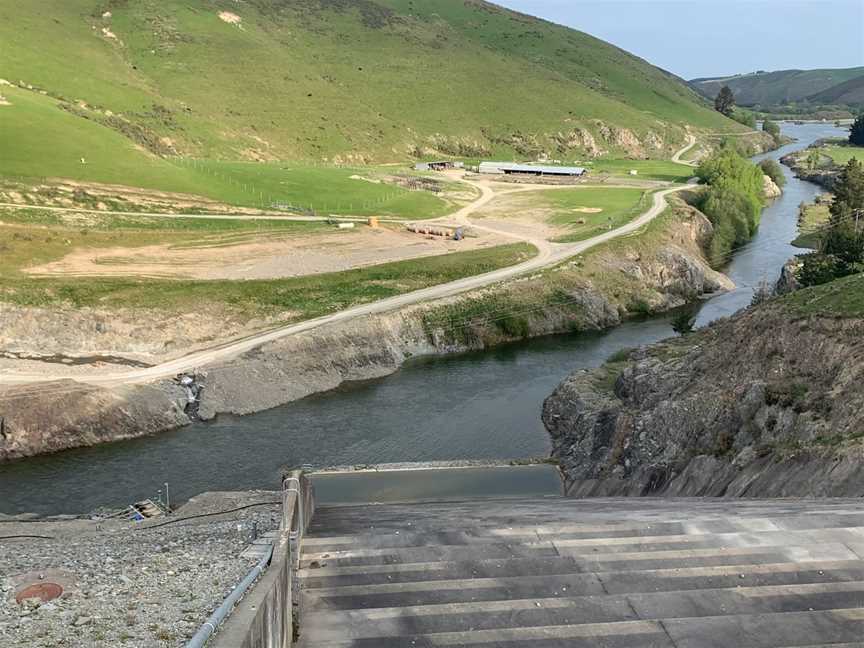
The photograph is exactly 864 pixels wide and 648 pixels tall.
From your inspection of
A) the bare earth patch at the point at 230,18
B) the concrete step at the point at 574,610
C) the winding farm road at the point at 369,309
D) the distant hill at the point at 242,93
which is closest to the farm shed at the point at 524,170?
the distant hill at the point at 242,93

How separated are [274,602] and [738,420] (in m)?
25.6

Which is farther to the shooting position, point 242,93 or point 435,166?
point 242,93

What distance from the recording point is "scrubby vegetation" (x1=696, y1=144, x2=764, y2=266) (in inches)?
4134

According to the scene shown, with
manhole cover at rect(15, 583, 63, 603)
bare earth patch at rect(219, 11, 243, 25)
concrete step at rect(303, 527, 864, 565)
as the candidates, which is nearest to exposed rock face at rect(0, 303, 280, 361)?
manhole cover at rect(15, 583, 63, 603)

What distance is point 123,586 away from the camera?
15.0 metres

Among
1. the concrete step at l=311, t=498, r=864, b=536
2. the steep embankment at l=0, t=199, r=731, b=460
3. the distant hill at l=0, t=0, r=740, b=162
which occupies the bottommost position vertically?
the steep embankment at l=0, t=199, r=731, b=460

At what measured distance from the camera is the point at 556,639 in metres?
11.4

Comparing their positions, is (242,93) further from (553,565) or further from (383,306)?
(553,565)

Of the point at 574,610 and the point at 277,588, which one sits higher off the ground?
the point at 277,588

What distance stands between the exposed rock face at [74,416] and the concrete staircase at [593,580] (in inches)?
1417

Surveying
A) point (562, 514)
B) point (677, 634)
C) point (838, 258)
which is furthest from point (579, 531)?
point (838, 258)

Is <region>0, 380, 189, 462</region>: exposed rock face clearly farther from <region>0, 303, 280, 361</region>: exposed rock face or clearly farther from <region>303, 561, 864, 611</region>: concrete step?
<region>303, 561, 864, 611</region>: concrete step

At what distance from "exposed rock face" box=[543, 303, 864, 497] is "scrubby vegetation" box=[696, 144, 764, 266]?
2531 inches

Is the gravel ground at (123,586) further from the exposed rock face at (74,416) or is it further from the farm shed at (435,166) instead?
the farm shed at (435,166)
